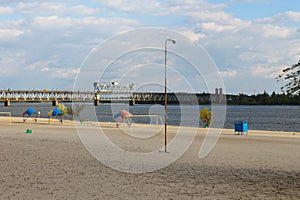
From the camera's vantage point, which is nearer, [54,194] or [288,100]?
[54,194]

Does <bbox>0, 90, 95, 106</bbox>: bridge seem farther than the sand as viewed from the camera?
Yes

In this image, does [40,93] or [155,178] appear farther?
[40,93]

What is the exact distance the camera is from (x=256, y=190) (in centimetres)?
1218

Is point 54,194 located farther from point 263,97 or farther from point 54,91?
point 263,97

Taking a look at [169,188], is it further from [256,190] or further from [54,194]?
[54,194]

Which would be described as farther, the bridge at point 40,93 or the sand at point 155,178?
the bridge at point 40,93

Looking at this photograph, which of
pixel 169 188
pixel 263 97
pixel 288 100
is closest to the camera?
pixel 169 188

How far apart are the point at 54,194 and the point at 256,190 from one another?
5213mm

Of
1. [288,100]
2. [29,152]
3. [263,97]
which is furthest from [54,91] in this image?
[288,100]

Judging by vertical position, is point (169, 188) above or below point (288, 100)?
below

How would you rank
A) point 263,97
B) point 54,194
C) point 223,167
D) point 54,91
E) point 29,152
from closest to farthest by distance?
point 54,194
point 223,167
point 29,152
point 54,91
point 263,97

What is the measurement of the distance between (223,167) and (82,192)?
22.1 feet

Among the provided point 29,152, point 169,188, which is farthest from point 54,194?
point 29,152

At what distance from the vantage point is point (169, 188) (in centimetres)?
1255
